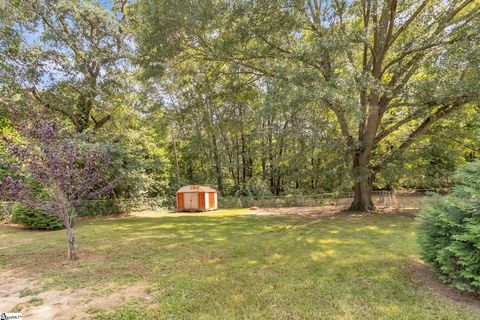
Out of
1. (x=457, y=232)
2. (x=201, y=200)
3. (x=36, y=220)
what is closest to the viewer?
(x=457, y=232)

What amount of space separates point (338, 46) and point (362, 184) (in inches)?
253

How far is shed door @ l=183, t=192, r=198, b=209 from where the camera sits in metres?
16.1

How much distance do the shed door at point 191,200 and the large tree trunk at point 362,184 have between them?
8.80 meters

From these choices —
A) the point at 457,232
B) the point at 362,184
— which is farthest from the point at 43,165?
the point at 362,184

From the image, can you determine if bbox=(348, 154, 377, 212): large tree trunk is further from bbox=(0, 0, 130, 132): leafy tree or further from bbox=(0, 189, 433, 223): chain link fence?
bbox=(0, 0, 130, 132): leafy tree

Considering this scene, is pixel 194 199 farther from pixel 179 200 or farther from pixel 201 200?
pixel 179 200

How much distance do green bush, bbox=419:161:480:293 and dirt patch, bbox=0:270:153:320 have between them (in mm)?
3574

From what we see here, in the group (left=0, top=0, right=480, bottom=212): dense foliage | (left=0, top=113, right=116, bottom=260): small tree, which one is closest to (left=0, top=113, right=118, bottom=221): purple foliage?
(left=0, top=113, right=116, bottom=260): small tree

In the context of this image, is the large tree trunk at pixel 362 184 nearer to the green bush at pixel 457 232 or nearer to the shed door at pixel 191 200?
the green bush at pixel 457 232

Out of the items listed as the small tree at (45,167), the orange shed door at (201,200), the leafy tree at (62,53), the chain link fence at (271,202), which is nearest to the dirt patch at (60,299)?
the small tree at (45,167)

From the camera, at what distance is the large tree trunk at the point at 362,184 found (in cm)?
1079

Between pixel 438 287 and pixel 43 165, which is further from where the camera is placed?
pixel 43 165

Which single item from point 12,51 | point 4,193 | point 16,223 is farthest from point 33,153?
point 12,51

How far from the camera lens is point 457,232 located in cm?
312
